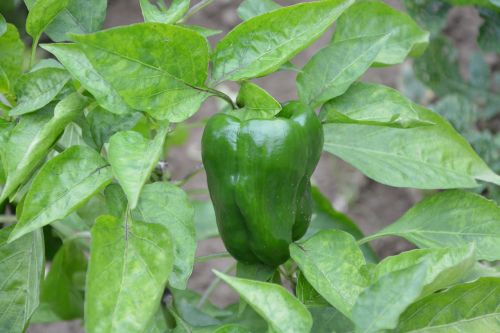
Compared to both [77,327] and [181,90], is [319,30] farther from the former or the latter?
[77,327]

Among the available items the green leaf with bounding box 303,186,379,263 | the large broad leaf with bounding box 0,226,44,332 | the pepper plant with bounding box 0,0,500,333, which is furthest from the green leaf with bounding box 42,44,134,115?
the green leaf with bounding box 303,186,379,263

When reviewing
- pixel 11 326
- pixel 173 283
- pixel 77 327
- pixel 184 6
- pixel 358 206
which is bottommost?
pixel 77 327

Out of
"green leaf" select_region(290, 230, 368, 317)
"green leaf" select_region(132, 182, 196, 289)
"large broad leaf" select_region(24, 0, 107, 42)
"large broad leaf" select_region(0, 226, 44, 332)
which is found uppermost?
"large broad leaf" select_region(24, 0, 107, 42)

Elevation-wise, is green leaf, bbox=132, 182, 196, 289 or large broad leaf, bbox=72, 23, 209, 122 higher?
large broad leaf, bbox=72, 23, 209, 122

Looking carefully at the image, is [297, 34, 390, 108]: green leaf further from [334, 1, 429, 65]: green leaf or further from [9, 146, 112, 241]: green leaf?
[9, 146, 112, 241]: green leaf

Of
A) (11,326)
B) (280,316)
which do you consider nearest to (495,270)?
(280,316)

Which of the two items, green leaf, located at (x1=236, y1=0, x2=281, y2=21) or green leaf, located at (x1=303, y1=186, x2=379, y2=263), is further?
green leaf, located at (x1=303, y1=186, x2=379, y2=263)
